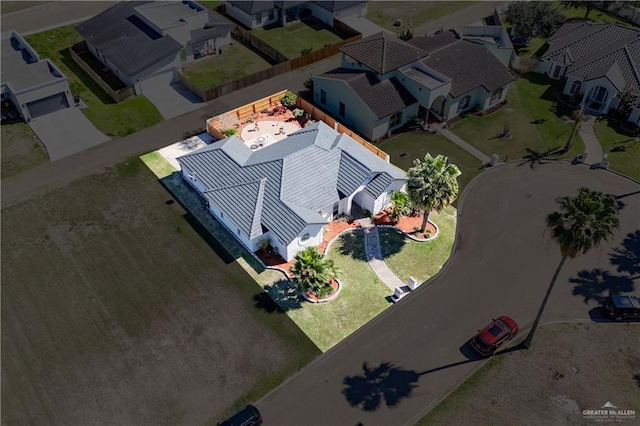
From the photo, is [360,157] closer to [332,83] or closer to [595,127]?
[332,83]

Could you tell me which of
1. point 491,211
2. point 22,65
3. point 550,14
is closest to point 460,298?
point 491,211

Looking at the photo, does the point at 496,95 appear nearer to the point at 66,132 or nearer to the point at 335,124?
the point at 335,124

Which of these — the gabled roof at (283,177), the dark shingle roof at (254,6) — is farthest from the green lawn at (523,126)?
the dark shingle roof at (254,6)

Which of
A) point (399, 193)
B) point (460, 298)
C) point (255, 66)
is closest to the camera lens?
point (460, 298)

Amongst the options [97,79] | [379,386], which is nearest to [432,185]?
[379,386]

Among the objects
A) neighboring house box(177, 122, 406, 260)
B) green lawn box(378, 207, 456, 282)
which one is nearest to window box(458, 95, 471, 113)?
neighboring house box(177, 122, 406, 260)

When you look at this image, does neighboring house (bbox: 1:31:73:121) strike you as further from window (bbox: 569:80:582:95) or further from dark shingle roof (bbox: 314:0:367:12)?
window (bbox: 569:80:582:95)
